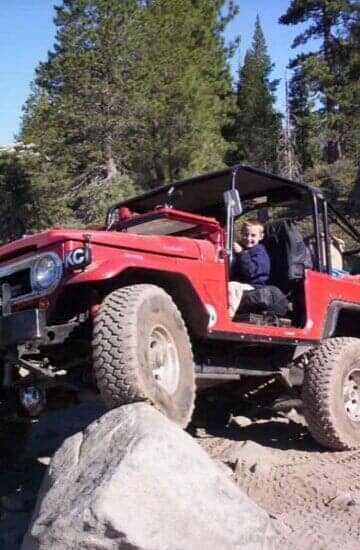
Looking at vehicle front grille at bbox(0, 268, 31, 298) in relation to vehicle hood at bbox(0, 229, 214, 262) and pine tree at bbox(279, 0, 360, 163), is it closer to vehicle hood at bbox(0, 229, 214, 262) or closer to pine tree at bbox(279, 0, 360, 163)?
vehicle hood at bbox(0, 229, 214, 262)

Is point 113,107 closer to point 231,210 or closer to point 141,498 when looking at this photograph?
point 231,210

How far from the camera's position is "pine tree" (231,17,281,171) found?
36969 millimetres

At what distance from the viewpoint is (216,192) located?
690cm

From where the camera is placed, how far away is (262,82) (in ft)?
140

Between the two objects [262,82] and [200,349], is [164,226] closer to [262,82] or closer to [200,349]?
[200,349]

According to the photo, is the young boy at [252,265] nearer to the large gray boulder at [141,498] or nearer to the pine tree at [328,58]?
the large gray boulder at [141,498]

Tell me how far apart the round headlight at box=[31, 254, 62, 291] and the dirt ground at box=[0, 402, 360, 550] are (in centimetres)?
168

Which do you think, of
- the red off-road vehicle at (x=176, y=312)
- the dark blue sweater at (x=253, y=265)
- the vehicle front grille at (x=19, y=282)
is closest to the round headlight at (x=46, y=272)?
the red off-road vehicle at (x=176, y=312)

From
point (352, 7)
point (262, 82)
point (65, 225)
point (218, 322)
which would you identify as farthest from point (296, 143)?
point (218, 322)

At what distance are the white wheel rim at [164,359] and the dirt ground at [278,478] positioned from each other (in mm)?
1063

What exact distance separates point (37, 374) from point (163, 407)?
847 mm

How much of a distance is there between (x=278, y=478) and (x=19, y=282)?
7.84ft

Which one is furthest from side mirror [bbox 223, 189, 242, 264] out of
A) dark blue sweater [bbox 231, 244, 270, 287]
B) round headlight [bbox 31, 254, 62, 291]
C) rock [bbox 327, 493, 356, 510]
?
rock [bbox 327, 493, 356, 510]

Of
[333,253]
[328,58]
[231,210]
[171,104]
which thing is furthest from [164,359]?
[328,58]
